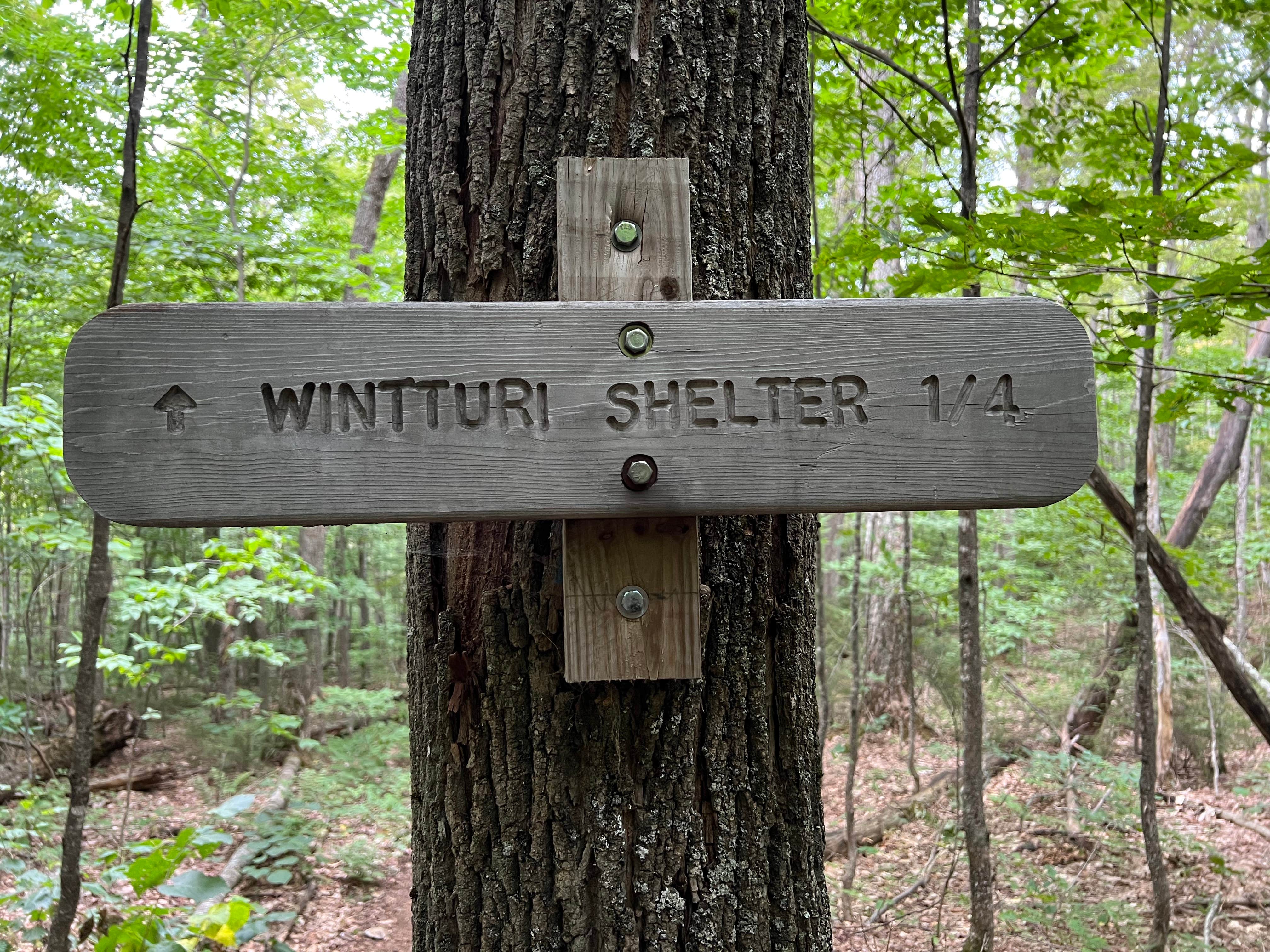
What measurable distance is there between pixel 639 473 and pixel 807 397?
243 millimetres

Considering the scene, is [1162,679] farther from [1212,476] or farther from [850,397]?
[850,397]

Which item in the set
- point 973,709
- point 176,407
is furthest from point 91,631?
point 973,709

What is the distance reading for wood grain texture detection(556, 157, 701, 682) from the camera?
1088mm

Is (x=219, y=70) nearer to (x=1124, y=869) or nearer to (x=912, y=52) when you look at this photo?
(x=912, y=52)

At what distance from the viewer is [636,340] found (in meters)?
1.01

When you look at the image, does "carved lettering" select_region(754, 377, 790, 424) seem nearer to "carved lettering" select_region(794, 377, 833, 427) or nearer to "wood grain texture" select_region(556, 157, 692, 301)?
"carved lettering" select_region(794, 377, 833, 427)

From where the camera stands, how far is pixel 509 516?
993 millimetres

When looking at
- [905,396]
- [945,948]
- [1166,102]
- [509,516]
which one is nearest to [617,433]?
[509,516]

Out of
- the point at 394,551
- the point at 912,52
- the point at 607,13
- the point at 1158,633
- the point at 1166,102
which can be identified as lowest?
the point at 1158,633

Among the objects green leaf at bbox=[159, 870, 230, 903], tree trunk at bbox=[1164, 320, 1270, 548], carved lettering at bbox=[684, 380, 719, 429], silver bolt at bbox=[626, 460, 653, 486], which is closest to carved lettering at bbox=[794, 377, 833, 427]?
carved lettering at bbox=[684, 380, 719, 429]

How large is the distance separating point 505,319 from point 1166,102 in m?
3.45

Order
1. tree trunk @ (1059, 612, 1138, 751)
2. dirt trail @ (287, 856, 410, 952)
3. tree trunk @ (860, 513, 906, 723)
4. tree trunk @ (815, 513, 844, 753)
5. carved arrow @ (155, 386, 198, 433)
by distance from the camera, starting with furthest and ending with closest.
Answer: tree trunk @ (860, 513, 906, 723)
tree trunk @ (1059, 612, 1138, 751)
tree trunk @ (815, 513, 844, 753)
dirt trail @ (287, 856, 410, 952)
carved arrow @ (155, 386, 198, 433)

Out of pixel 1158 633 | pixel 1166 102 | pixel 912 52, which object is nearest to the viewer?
pixel 1166 102

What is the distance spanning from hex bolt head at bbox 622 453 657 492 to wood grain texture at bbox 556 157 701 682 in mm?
113
